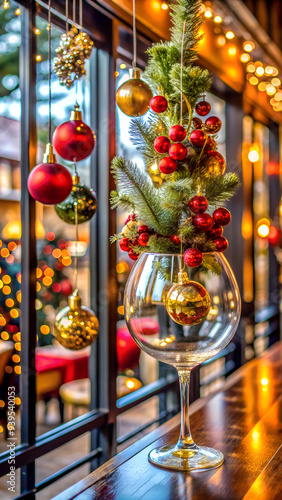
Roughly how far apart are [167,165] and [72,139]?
239mm

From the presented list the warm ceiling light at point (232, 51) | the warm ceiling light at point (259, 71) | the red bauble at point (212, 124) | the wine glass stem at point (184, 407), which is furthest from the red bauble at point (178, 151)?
the warm ceiling light at point (259, 71)

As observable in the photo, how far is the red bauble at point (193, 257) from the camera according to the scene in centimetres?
78

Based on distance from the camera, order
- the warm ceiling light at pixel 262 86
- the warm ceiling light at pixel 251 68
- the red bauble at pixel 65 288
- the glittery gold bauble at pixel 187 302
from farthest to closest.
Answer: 1. the red bauble at pixel 65 288
2. the warm ceiling light at pixel 262 86
3. the warm ceiling light at pixel 251 68
4. the glittery gold bauble at pixel 187 302

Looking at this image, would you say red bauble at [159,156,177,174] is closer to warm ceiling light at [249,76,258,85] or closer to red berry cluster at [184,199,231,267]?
red berry cluster at [184,199,231,267]

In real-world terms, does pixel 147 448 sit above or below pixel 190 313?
below

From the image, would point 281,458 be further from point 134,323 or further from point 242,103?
point 242,103

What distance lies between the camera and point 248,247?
2.45 metres

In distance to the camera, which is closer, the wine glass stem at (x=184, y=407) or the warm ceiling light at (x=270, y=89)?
the wine glass stem at (x=184, y=407)

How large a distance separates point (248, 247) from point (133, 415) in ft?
4.43

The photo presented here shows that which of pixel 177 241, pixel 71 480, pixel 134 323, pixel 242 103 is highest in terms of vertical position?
pixel 242 103

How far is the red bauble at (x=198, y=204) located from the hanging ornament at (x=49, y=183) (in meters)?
0.24

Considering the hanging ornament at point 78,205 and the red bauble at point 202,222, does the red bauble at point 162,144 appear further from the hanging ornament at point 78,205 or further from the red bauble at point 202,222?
the hanging ornament at point 78,205

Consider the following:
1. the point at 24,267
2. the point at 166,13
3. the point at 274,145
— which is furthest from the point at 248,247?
the point at 24,267

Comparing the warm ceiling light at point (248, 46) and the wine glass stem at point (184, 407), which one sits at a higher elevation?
the warm ceiling light at point (248, 46)
